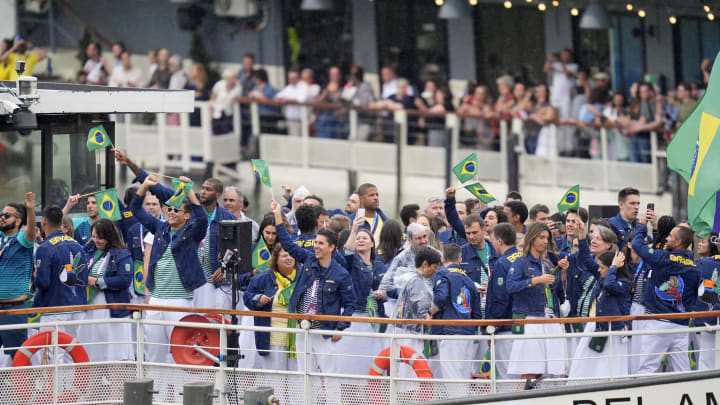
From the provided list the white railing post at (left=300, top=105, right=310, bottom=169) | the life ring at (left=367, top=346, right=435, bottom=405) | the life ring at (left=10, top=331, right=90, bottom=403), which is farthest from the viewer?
the white railing post at (left=300, top=105, right=310, bottom=169)

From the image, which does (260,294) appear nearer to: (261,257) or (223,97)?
(261,257)

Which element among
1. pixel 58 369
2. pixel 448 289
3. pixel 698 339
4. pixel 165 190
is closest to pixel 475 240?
pixel 448 289

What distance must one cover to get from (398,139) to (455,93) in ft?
12.0

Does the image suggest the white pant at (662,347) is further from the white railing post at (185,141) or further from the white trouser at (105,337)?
the white railing post at (185,141)

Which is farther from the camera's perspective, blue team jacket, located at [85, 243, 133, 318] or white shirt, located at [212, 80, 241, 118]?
white shirt, located at [212, 80, 241, 118]

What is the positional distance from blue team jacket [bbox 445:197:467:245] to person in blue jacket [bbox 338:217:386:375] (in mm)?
1341

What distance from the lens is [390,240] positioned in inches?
488

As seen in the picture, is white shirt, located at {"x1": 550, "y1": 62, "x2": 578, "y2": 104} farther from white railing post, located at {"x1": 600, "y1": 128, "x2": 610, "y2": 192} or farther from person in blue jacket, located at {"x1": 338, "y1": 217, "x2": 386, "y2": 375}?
person in blue jacket, located at {"x1": 338, "y1": 217, "x2": 386, "y2": 375}

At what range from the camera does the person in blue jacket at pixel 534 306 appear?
11203mm

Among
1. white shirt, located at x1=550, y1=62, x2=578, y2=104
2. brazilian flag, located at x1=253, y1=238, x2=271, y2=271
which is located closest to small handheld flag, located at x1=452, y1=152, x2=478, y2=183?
brazilian flag, located at x1=253, y1=238, x2=271, y2=271

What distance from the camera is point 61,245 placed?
11961mm

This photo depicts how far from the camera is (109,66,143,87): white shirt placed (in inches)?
1099

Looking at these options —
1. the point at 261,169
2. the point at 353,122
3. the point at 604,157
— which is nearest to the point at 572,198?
the point at 261,169

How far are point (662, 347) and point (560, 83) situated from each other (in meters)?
12.5
